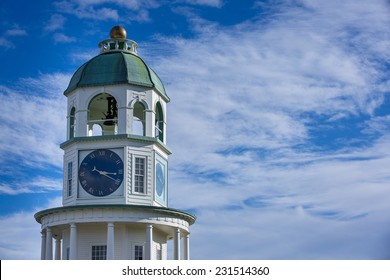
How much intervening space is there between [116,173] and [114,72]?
23.9 ft

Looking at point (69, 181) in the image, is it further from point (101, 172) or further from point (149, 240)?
point (149, 240)

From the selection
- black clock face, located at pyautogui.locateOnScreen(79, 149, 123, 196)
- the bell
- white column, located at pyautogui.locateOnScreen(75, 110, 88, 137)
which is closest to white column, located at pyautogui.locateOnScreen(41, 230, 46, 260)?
black clock face, located at pyautogui.locateOnScreen(79, 149, 123, 196)

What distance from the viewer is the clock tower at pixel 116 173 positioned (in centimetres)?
5472

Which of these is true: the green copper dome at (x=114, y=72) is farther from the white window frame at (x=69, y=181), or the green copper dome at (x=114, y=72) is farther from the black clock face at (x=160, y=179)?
the white window frame at (x=69, y=181)

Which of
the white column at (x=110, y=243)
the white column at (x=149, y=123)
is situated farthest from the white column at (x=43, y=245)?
the white column at (x=149, y=123)

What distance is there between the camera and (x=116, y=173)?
56281 mm

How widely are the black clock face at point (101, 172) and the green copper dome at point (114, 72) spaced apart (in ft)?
16.7

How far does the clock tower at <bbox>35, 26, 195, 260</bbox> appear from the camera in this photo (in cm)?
5472

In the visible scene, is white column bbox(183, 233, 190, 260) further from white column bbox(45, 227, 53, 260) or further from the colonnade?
white column bbox(45, 227, 53, 260)

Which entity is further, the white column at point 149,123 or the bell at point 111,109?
the bell at point 111,109

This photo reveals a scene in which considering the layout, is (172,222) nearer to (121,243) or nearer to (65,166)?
(121,243)

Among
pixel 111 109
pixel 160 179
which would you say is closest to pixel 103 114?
pixel 111 109
